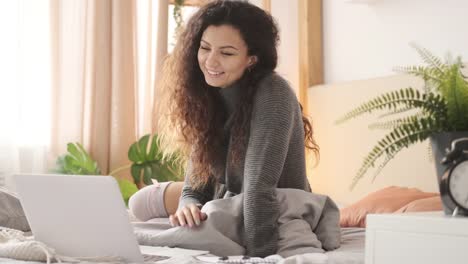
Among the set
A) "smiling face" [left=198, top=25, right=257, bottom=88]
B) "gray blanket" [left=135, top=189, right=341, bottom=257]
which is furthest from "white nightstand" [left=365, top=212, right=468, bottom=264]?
"smiling face" [left=198, top=25, right=257, bottom=88]

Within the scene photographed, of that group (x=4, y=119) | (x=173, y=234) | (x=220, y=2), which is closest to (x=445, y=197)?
(x=173, y=234)

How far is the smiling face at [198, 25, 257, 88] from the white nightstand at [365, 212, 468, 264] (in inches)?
35.1

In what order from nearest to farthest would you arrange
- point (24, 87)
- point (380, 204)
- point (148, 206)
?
1. point (148, 206)
2. point (380, 204)
3. point (24, 87)

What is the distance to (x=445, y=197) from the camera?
141 cm

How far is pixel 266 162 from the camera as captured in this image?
2045 millimetres

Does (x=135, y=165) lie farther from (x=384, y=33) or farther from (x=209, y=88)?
(x=209, y=88)

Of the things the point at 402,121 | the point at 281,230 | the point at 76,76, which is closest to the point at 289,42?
the point at 76,76

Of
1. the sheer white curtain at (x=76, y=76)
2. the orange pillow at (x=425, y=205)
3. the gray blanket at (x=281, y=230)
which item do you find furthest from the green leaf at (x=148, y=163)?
the gray blanket at (x=281, y=230)

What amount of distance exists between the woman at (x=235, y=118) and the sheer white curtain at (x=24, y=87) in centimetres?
220

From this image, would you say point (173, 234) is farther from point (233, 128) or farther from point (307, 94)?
point (307, 94)

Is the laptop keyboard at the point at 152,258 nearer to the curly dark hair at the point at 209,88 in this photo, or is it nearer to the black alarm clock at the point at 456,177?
the curly dark hair at the point at 209,88

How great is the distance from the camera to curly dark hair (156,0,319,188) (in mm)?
2213

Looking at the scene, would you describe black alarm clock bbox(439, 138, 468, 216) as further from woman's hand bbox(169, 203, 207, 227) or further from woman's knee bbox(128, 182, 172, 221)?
woman's knee bbox(128, 182, 172, 221)

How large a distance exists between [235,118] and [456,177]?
0.88 meters
